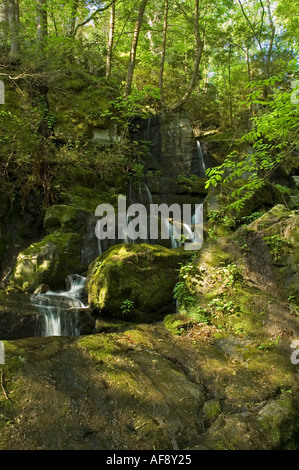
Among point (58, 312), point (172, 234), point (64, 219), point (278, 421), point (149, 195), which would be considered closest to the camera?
point (278, 421)

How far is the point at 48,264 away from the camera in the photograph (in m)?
7.21

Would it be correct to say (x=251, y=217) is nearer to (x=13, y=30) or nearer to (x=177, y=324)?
(x=177, y=324)

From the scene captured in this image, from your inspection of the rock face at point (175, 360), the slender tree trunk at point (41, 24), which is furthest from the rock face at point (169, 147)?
the rock face at point (175, 360)

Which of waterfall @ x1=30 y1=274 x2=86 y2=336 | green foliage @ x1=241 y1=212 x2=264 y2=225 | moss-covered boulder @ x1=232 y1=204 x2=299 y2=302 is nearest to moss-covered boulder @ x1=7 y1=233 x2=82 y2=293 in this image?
waterfall @ x1=30 y1=274 x2=86 y2=336

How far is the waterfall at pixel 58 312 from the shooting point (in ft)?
16.9

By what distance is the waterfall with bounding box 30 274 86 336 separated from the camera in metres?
5.14

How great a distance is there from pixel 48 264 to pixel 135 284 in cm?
261

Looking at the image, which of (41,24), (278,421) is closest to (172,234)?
(278,421)

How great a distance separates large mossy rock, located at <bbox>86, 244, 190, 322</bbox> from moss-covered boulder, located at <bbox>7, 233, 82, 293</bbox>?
1.29m

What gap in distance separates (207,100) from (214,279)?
14105 millimetres

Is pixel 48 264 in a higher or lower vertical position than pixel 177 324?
higher

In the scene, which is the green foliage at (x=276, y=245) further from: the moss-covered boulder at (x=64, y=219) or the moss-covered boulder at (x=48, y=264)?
the moss-covered boulder at (x=64, y=219)

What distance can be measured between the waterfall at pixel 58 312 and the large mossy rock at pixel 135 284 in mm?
429

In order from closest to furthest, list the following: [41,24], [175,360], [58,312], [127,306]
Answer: [175,360] < [58,312] < [127,306] < [41,24]
